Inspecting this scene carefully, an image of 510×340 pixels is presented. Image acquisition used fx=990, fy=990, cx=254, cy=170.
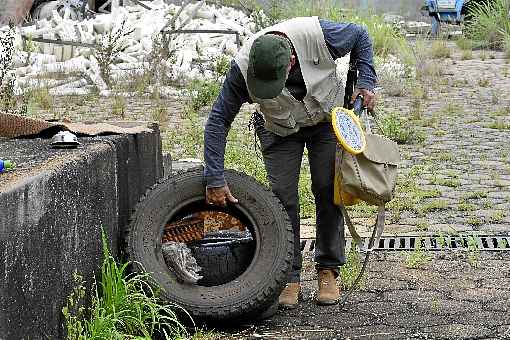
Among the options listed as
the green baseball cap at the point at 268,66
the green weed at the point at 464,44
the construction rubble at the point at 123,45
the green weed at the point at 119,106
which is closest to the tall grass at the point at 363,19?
the construction rubble at the point at 123,45

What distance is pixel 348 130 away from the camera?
558 cm

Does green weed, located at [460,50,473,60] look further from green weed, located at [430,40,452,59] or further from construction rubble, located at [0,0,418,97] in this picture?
construction rubble, located at [0,0,418,97]

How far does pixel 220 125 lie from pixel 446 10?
19889 mm

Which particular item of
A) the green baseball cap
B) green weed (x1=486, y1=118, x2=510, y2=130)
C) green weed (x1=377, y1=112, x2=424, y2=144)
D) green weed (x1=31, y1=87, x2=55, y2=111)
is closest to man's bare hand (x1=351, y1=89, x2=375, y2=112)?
the green baseball cap

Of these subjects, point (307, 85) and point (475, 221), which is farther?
point (475, 221)

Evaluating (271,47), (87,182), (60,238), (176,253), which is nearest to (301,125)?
(271,47)

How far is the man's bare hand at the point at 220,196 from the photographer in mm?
5480

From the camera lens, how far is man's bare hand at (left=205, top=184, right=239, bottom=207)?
5480mm

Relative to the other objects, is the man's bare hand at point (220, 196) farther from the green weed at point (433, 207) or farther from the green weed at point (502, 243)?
the green weed at point (433, 207)

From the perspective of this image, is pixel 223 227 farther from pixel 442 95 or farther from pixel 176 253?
pixel 442 95

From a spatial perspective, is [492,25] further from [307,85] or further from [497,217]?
[307,85]

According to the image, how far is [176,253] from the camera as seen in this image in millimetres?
5590

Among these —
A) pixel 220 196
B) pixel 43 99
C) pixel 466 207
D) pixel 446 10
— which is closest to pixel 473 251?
pixel 466 207

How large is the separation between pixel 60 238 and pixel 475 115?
390 inches
